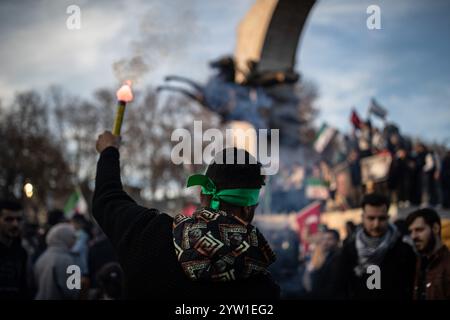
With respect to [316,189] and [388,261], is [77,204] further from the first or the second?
[388,261]

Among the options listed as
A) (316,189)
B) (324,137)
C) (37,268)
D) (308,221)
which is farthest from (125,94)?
(324,137)

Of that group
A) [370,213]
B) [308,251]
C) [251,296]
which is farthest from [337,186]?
[251,296]

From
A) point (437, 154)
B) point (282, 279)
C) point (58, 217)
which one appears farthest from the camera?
point (437, 154)

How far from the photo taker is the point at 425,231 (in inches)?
157

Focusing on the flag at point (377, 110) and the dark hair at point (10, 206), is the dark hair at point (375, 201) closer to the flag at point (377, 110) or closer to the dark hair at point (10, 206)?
the dark hair at point (10, 206)

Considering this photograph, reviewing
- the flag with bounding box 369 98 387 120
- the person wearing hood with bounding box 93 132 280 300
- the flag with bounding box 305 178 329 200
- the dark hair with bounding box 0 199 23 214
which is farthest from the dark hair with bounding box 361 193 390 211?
the flag with bounding box 305 178 329 200

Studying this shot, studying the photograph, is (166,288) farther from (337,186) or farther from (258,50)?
(258,50)

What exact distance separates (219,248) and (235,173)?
1.16 feet

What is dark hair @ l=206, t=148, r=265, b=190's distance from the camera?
2.25 metres

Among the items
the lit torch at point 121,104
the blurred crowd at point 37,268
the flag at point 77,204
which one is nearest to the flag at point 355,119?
the flag at point 77,204

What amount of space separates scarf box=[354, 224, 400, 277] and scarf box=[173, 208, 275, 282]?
7.45 ft

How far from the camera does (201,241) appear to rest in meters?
2.05

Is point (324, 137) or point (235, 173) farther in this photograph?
point (324, 137)
